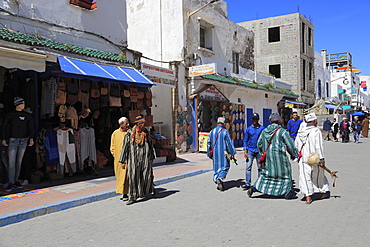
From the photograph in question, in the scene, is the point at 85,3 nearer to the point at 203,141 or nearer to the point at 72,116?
the point at 72,116

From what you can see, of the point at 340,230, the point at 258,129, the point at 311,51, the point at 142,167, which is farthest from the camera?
the point at 311,51

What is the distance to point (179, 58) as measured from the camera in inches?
627

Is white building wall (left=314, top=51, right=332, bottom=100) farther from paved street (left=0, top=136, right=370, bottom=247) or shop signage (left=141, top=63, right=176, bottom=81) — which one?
paved street (left=0, top=136, right=370, bottom=247)

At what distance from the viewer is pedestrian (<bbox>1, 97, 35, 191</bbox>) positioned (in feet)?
24.7

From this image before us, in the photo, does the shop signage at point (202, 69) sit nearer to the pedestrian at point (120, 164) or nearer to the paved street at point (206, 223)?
the paved street at point (206, 223)

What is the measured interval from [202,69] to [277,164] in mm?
8958

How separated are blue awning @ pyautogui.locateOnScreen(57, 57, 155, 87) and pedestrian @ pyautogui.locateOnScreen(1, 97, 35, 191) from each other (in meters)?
1.36

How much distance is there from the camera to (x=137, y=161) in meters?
6.94

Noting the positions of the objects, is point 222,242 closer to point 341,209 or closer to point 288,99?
point 341,209

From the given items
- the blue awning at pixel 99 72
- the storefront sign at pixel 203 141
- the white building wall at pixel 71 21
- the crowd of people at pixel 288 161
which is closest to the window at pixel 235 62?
the storefront sign at pixel 203 141

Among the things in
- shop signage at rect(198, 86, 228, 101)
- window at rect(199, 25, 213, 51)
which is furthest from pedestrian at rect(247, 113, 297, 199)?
window at rect(199, 25, 213, 51)

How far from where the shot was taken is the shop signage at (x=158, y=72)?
12922 millimetres

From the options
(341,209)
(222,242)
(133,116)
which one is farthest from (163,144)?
(222,242)

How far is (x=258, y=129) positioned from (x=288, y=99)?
69.8ft
